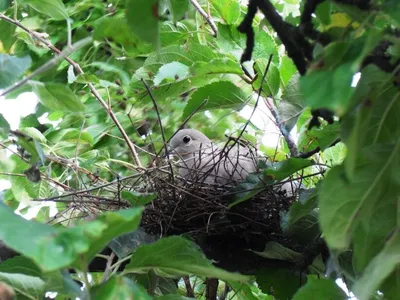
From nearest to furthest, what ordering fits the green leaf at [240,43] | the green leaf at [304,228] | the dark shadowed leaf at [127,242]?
the dark shadowed leaf at [127,242], the green leaf at [304,228], the green leaf at [240,43]

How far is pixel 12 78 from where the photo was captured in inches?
39.3

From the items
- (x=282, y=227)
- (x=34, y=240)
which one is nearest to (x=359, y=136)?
(x=34, y=240)

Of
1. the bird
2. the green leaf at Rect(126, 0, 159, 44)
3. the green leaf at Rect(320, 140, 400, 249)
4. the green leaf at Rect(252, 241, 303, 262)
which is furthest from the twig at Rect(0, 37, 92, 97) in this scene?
the bird

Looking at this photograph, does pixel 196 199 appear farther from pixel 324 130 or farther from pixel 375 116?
pixel 375 116

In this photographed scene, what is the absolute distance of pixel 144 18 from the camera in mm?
807

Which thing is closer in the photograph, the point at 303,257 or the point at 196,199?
the point at 303,257

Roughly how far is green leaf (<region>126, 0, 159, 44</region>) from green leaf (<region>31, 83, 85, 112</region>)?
0.77ft

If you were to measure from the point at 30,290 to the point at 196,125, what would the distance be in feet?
7.11

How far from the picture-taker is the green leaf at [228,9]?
1750 millimetres

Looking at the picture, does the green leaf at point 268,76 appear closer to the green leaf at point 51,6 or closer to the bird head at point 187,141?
the green leaf at point 51,6

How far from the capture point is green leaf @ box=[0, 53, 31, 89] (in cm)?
99

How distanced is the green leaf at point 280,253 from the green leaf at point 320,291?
0.46 meters

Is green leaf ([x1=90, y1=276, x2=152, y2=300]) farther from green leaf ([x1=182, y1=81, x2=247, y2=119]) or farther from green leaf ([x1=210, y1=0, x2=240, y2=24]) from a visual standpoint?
green leaf ([x1=210, y1=0, x2=240, y2=24])

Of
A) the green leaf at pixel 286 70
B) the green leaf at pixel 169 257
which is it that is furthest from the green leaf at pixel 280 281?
the green leaf at pixel 169 257
